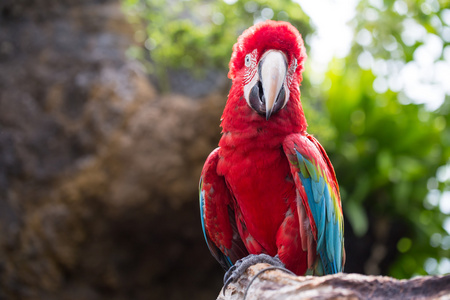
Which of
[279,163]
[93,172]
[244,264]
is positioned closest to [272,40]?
[279,163]

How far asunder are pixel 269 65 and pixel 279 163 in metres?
0.35

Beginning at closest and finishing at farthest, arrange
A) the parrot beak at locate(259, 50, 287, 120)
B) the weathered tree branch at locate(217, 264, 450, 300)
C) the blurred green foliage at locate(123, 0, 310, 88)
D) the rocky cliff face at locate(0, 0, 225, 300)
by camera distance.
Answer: the weathered tree branch at locate(217, 264, 450, 300), the parrot beak at locate(259, 50, 287, 120), the blurred green foliage at locate(123, 0, 310, 88), the rocky cliff face at locate(0, 0, 225, 300)

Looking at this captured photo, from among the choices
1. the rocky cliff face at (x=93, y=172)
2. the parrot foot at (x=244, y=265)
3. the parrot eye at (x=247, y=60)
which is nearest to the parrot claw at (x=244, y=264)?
the parrot foot at (x=244, y=265)

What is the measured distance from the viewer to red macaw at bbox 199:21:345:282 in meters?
1.37

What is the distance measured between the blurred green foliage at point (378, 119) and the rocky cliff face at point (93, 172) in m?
0.41

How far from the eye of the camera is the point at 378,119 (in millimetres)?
3453

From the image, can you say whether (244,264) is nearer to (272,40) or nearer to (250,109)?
(250,109)

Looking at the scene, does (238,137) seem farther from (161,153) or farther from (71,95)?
(71,95)

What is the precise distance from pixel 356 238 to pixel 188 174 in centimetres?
142

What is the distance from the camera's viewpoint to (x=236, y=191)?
4.85 feet

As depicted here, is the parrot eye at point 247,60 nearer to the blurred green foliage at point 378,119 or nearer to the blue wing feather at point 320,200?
the blue wing feather at point 320,200

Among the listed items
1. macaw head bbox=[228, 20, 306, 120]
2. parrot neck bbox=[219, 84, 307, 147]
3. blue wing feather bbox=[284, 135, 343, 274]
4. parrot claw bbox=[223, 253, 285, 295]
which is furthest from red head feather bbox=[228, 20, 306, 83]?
parrot claw bbox=[223, 253, 285, 295]

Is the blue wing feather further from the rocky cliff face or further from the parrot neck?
the rocky cliff face

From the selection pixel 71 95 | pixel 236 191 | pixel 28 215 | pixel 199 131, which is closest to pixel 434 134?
pixel 199 131
